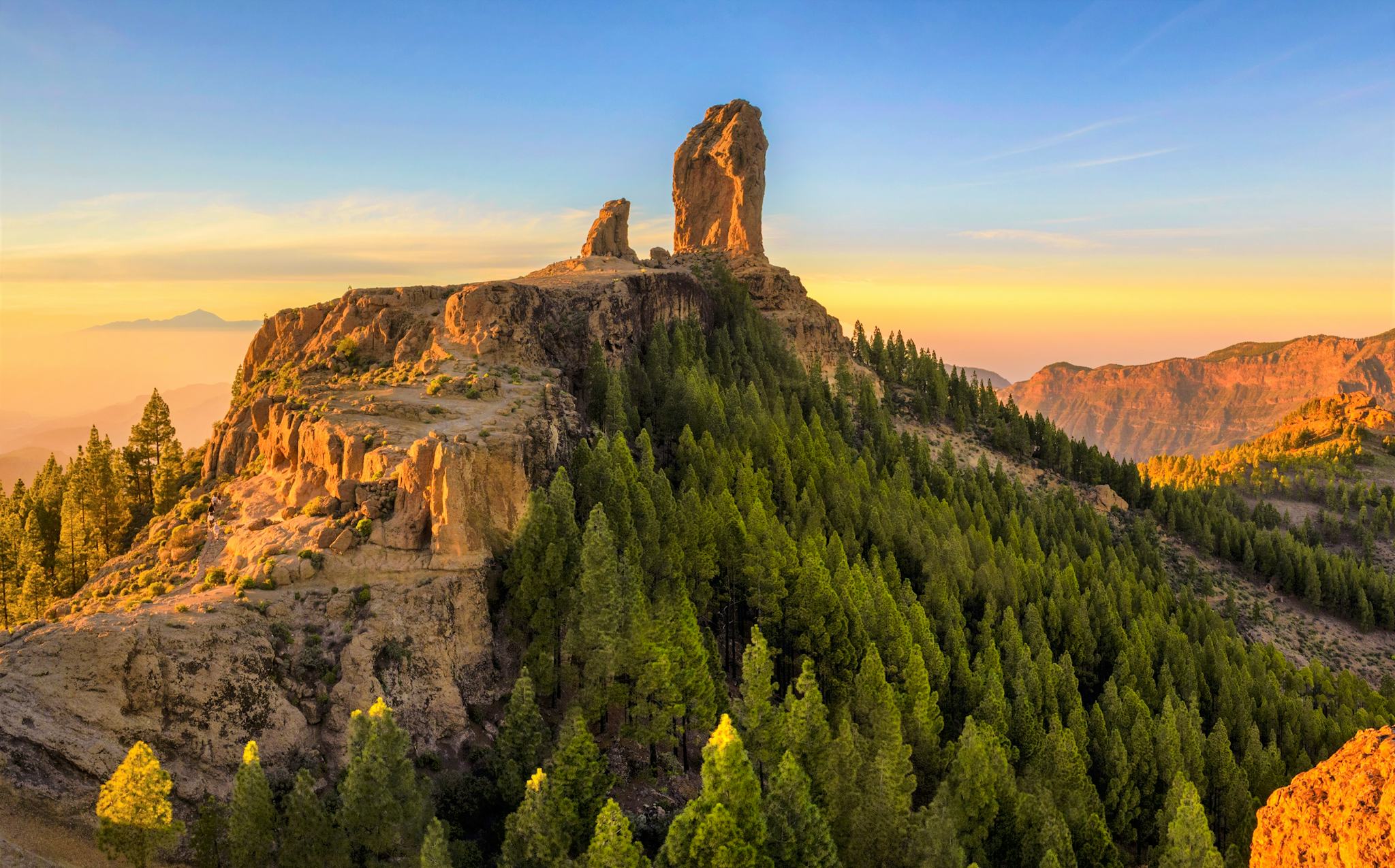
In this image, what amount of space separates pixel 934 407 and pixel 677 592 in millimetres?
117129

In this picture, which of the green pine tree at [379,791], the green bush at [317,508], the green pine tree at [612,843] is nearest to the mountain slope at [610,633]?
the green bush at [317,508]

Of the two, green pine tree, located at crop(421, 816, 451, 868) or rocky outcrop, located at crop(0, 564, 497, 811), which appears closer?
rocky outcrop, located at crop(0, 564, 497, 811)

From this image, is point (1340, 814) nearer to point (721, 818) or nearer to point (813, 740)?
point (721, 818)

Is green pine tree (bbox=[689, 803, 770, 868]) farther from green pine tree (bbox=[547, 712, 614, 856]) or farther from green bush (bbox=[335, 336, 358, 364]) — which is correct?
green bush (bbox=[335, 336, 358, 364])

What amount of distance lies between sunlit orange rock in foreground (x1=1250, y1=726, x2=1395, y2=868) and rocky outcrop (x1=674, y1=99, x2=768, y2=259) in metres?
145

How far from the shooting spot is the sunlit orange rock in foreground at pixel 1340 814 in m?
21.5

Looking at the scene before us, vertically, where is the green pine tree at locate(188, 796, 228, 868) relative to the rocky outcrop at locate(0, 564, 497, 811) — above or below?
below

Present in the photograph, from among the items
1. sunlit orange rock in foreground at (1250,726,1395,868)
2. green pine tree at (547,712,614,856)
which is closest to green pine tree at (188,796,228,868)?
green pine tree at (547,712,614,856)

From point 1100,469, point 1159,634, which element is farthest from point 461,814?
point 1100,469

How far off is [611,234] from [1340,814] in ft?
453

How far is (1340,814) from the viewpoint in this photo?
22562mm

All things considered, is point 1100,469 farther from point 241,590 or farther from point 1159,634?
point 241,590

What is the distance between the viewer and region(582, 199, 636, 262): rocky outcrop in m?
146

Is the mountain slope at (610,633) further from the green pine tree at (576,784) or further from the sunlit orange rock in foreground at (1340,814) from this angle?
the sunlit orange rock in foreground at (1340,814)
